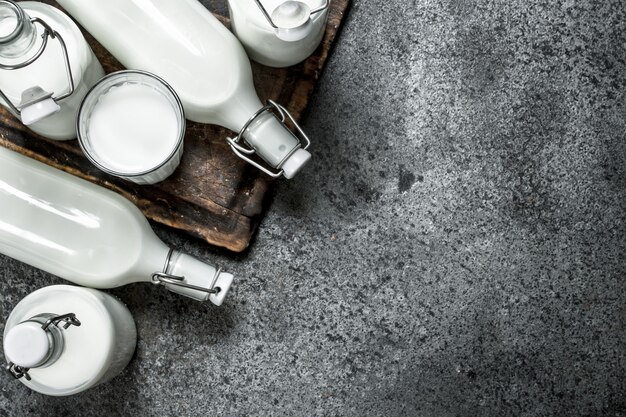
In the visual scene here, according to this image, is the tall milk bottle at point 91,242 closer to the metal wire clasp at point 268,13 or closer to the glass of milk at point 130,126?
the glass of milk at point 130,126

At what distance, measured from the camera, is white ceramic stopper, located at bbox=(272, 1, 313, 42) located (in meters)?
0.63

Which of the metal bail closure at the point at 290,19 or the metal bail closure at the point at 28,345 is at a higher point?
the metal bail closure at the point at 290,19

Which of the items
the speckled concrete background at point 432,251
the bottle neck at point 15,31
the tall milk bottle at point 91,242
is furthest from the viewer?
the speckled concrete background at point 432,251

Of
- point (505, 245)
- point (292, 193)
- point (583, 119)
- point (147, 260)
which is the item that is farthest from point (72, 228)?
point (583, 119)

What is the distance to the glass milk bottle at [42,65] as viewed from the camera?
62 cm

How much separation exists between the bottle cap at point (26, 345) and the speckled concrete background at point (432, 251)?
24 cm

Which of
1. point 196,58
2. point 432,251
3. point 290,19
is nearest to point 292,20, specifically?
point 290,19

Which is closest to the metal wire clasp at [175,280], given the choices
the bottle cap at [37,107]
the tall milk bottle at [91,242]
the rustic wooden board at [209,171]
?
the tall milk bottle at [91,242]

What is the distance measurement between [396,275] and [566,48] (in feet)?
1.28

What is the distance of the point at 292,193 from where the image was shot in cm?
87

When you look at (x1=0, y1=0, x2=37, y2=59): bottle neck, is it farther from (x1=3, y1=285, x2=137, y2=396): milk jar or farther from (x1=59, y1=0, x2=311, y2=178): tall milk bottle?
(x1=3, y1=285, x2=137, y2=396): milk jar

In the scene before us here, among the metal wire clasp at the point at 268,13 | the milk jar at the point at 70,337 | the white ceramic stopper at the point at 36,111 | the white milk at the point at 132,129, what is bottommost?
the milk jar at the point at 70,337

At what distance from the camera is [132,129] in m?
0.73

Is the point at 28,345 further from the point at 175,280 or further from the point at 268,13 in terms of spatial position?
the point at 268,13
